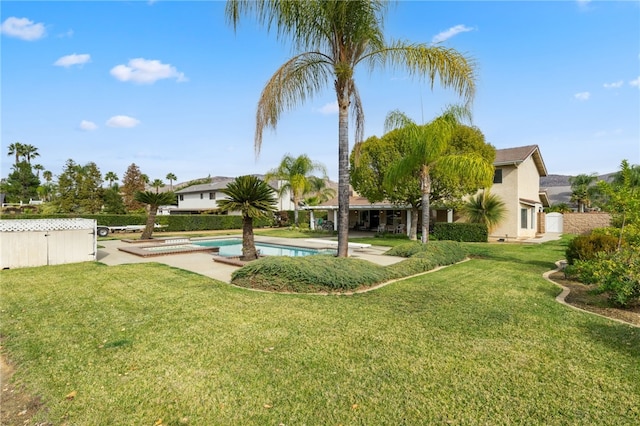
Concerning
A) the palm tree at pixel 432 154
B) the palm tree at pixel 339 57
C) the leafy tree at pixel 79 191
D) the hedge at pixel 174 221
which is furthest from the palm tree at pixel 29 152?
the palm tree at pixel 339 57

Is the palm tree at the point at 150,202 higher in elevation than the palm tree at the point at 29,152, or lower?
lower

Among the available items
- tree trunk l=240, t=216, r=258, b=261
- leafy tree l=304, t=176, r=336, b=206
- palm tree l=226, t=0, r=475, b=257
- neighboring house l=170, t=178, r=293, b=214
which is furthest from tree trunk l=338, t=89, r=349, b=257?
neighboring house l=170, t=178, r=293, b=214

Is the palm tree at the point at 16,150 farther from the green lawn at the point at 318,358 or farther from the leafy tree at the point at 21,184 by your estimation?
the green lawn at the point at 318,358

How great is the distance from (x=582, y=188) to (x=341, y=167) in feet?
145

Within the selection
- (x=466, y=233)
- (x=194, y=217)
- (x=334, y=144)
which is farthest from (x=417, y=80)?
(x=194, y=217)

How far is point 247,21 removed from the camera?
9.04 metres

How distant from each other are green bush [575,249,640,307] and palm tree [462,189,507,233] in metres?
16.3

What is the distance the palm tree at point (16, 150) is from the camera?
6894cm

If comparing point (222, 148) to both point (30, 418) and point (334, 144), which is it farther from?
point (30, 418)

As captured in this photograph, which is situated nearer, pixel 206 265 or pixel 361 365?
pixel 361 365

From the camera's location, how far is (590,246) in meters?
9.65

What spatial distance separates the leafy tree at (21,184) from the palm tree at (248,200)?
70705 millimetres

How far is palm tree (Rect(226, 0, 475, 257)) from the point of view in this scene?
29.6 feet

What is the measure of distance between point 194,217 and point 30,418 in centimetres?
3117
